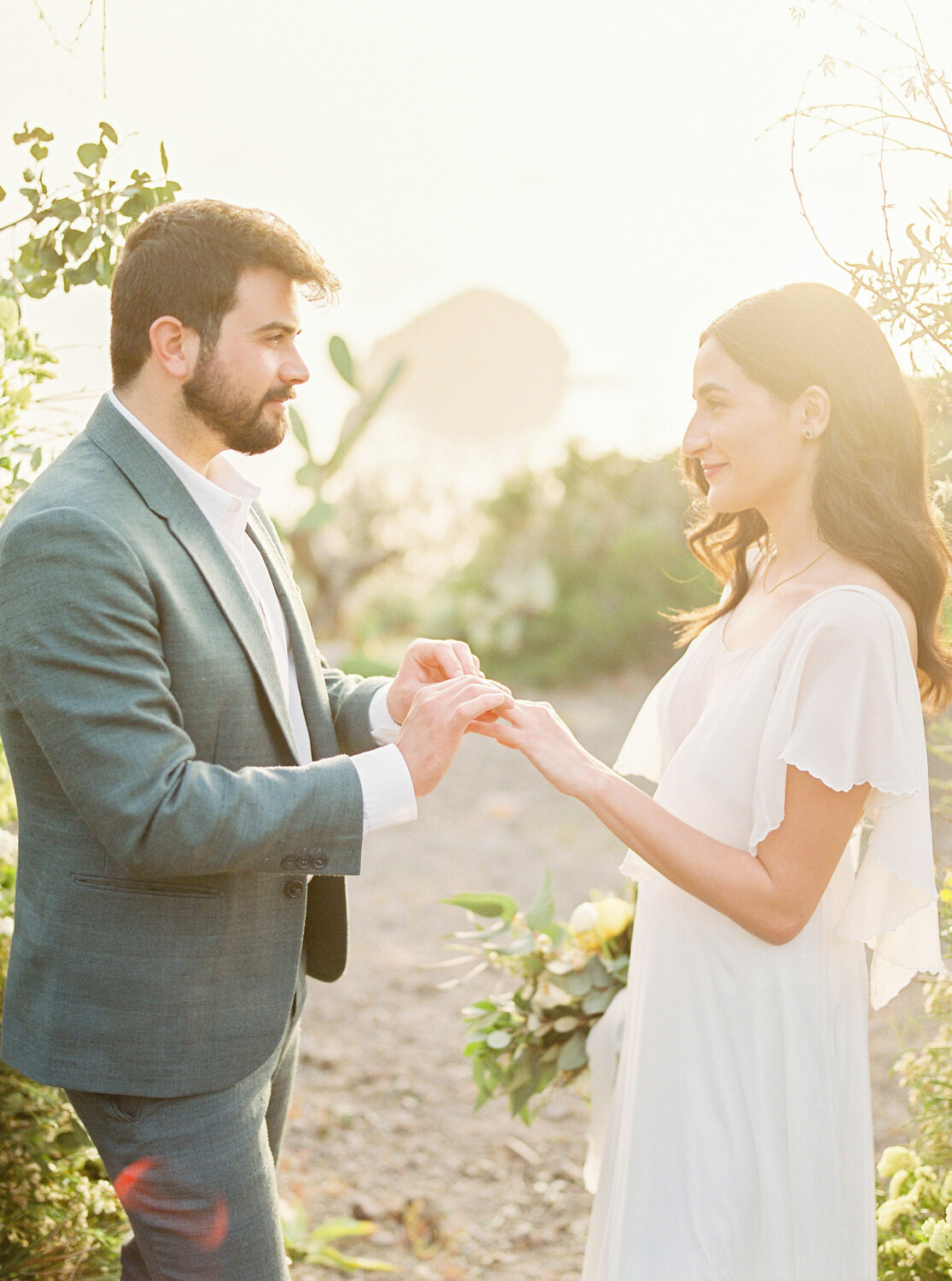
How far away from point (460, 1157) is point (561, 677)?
655 centimetres

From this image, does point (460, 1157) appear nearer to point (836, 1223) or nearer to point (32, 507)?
point (836, 1223)

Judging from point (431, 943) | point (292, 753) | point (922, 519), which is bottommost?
point (431, 943)

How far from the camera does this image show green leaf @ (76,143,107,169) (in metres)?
2.25

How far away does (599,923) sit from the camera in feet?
8.31

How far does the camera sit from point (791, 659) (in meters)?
1.81

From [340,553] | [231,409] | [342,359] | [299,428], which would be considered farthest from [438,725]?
[340,553]

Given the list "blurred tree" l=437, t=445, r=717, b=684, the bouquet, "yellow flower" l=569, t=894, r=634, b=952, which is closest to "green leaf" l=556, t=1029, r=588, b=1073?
the bouquet

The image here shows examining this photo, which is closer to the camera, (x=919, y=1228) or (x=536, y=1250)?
(x=919, y=1228)

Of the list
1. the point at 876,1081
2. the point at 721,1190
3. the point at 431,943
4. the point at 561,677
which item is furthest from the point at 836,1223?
the point at 561,677

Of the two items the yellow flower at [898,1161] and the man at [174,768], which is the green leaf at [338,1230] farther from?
the yellow flower at [898,1161]

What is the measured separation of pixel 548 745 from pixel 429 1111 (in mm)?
2660

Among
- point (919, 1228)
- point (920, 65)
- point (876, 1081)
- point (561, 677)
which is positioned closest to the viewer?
point (920, 65)

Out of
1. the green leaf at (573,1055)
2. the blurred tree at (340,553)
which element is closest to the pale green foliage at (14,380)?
the green leaf at (573,1055)

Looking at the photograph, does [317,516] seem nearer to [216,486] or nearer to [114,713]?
[216,486]
